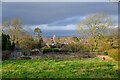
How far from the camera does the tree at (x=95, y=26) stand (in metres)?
32.0

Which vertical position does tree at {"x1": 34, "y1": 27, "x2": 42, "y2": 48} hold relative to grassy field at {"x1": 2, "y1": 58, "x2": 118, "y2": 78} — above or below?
above

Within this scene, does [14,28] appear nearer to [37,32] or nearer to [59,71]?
[37,32]

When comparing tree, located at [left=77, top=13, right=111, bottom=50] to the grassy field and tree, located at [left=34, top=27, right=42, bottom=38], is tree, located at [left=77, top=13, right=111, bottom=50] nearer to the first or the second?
tree, located at [left=34, top=27, right=42, bottom=38]

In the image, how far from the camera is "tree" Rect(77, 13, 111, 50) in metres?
32.0

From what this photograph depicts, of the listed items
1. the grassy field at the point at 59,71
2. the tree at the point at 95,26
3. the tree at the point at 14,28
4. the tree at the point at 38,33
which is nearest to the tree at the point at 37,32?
the tree at the point at 38,33

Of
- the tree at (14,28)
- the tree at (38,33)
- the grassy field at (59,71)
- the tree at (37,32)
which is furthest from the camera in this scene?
the tree at (37,32)

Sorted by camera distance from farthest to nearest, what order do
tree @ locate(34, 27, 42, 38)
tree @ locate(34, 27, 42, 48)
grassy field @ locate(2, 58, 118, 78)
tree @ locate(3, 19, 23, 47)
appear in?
1. tree @ locate(34, 27, 42, 38)
2. tree @ locate(34, 27, 42, 48)
3. tree @ locate(3, 19, 23, 47)
4. grassy field @ locate(2, 58, 118, 78)

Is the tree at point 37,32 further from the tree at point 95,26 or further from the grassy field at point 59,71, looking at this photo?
the grassy field at point 59,71

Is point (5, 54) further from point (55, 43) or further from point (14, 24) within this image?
point (55, 43)

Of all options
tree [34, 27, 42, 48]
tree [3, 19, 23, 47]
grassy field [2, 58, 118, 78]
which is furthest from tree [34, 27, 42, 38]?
grassy field [2, 58, 118, 78]

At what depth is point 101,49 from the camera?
98.1 feet

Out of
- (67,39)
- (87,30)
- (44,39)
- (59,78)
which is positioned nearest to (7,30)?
(44,39)

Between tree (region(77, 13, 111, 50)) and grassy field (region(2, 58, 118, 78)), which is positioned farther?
tree (region(77, 13, 111, 50))

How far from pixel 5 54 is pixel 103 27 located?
49.3ft
